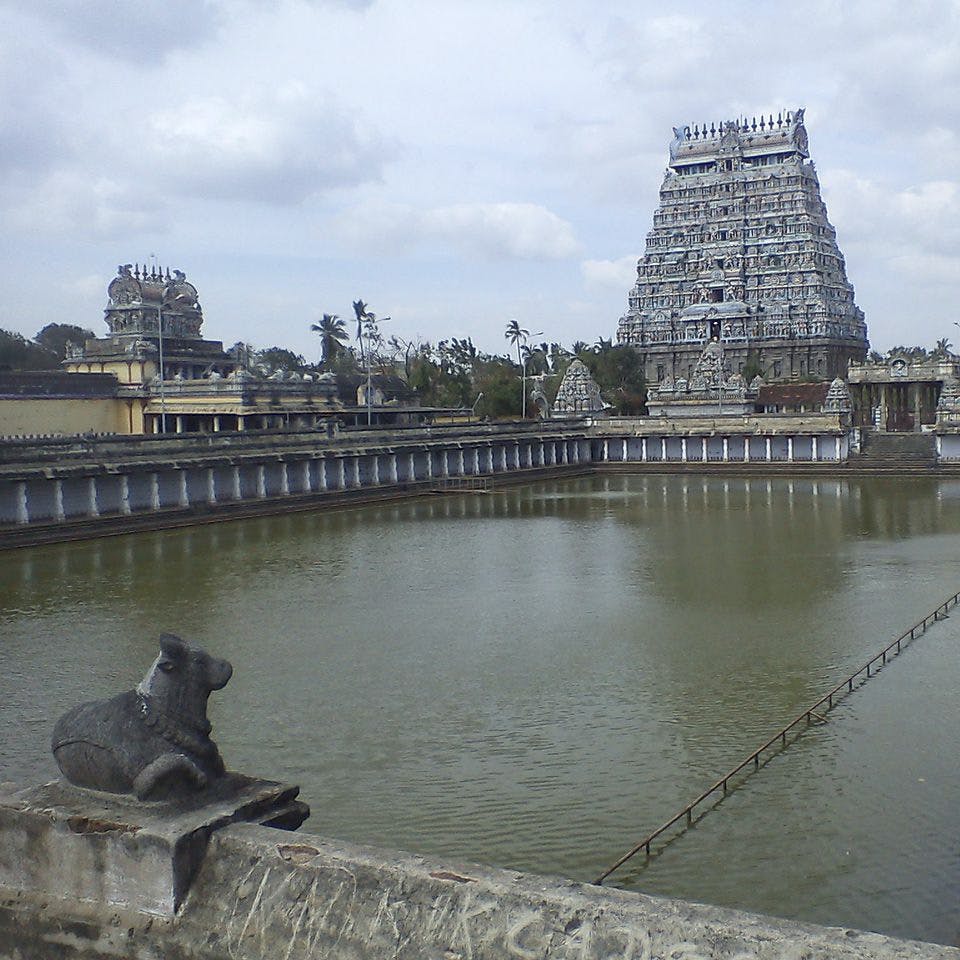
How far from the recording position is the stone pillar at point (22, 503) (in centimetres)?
3491

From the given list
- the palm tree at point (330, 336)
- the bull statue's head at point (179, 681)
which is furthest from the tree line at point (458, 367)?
the bull statue's head at point (179, 681)

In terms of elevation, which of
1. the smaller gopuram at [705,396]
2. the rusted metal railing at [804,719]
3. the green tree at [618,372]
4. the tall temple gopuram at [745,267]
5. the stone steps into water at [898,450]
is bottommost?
the rusted metal railing at [804,719]

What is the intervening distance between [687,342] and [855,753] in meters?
85.3

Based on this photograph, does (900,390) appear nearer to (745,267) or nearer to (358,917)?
(745,267)

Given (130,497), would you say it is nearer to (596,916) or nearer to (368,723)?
(368,723)

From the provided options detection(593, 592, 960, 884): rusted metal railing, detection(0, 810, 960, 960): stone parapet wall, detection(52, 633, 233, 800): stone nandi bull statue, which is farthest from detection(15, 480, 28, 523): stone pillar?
detection(0, 810, 960, 960): stone parapet wall

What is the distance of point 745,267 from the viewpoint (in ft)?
319

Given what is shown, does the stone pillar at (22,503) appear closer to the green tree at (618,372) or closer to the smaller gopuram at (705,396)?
the smaller gopuram at (705,396)

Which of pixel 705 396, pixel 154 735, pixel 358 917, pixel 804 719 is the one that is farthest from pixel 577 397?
pixel 358 917

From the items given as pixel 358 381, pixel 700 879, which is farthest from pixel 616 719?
pixel 358 381

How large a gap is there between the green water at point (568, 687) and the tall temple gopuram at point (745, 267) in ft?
200

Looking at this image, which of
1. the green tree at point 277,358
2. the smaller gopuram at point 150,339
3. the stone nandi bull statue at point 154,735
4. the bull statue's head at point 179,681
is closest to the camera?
the stone nandi bull statue at point 154,735

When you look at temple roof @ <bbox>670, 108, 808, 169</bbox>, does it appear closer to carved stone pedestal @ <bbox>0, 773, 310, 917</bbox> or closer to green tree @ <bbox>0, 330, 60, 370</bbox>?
green tree @ <bbox>0, 330, 60, 370</bbox>

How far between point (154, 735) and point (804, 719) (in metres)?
11.3
